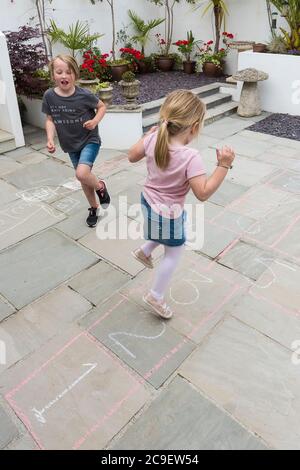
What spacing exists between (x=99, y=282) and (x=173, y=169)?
1.33 metres

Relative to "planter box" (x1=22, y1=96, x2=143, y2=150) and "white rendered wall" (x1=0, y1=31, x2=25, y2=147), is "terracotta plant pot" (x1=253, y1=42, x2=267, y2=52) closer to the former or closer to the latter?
"planter box" (x1=22, y1=96, x2=143, y2=150)

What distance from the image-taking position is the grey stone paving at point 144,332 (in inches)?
74.4

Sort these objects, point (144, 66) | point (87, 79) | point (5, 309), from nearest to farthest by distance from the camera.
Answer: point (5, 309)
point (87, 79)
point (144, 66)

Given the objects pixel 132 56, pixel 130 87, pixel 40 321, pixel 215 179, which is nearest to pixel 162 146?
pixel 215 179

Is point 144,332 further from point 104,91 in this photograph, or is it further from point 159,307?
point 104,91

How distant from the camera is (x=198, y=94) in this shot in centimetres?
731

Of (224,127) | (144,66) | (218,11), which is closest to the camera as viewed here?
(224,127)

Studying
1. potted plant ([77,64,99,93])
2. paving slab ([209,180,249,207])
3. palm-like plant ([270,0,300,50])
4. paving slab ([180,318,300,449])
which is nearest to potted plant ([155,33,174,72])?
palm-like plant ([270,0,300,50])

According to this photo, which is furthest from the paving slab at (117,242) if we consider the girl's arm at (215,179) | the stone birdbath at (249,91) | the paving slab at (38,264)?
the stone birdbath at (249,91)

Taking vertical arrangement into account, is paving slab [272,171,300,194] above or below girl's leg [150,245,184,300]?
below

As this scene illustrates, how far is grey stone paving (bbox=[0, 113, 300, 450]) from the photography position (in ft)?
6.20

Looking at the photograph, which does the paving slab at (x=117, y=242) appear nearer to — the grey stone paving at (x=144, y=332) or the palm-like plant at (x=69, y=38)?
the grey stone paving at (x=144, y=332)

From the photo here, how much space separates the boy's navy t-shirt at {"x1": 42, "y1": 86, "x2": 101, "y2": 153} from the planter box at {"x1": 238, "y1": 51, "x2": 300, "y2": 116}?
15.9 ft

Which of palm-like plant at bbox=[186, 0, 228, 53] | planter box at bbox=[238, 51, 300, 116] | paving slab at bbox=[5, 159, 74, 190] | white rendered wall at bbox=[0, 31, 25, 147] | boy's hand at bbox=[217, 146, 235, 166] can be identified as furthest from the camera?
palm-like plant at bbox=[186, 0, 228, 53]
